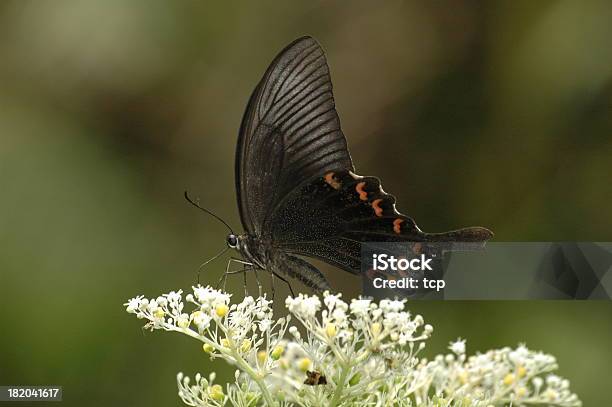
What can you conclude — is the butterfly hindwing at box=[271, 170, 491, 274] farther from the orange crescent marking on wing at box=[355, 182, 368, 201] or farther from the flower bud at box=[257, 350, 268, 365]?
the flower bud at box=[257, 350, 268, 365]

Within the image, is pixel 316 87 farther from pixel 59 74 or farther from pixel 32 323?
pixel 59 74

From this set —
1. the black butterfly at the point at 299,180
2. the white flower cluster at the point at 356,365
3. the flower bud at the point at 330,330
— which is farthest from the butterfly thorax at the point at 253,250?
the flower bud at the point at 330,330

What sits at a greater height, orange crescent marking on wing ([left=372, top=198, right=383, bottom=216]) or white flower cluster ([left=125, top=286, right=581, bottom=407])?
orange crescent marking on wing ([left=372, top=198, right=383, bottom=216])

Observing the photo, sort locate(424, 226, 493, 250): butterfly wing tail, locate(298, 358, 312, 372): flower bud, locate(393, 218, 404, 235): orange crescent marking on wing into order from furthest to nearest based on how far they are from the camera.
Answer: locate(393, 218, 404, 235): orange crescent marking on wing
locate(424, 226, 493, 250): butterfly wing tail
locate(298, 358, 312, 372): flower bud

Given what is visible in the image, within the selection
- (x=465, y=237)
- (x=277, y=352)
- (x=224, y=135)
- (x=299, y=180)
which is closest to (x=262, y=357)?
(x=277, y=352)

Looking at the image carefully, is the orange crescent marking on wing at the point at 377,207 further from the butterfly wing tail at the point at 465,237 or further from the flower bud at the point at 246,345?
the flower bud at the point at 246,345

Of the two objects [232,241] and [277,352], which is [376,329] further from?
[232,241]

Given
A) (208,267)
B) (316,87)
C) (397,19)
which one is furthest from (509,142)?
(316,87)

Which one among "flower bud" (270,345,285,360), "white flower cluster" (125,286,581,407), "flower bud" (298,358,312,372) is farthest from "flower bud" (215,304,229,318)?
"flower bud" (298,358,312,372)

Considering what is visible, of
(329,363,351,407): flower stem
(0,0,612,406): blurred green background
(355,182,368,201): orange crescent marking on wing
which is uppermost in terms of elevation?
(0,0,612,406): blurred green background
